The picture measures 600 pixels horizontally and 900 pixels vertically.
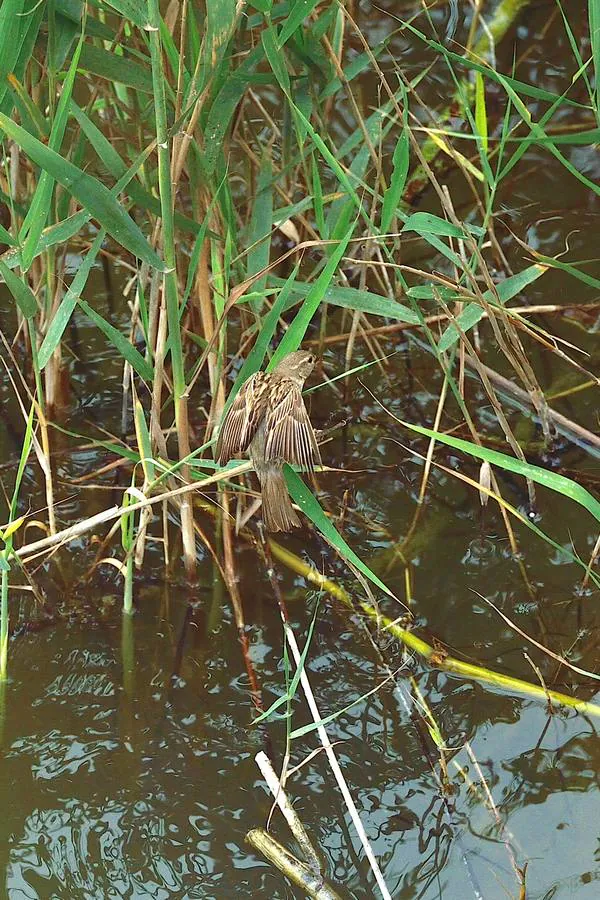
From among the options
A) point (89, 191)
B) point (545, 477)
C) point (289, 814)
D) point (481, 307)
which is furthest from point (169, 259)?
point (289, 814)

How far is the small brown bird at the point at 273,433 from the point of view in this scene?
1455mm

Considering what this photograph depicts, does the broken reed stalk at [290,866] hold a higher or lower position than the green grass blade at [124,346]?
lower

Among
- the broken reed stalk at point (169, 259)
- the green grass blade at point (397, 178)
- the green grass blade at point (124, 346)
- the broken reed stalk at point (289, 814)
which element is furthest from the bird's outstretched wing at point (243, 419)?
the broken reed stalk at point (289, 814)

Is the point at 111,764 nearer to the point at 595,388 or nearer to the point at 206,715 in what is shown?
the point at 206,715

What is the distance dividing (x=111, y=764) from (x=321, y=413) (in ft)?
3.02

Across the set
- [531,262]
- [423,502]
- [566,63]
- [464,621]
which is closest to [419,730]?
[464,621]

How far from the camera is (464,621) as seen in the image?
1822 millimetres

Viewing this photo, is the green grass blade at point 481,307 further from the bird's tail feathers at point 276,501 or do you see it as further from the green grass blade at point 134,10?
the green grass blade at point 134,10

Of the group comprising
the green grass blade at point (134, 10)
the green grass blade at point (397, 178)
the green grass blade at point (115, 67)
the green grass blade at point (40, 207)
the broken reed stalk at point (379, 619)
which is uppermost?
the green grass blade at point (134, 10)

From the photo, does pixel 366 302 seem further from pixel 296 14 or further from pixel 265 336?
pixel 296 14

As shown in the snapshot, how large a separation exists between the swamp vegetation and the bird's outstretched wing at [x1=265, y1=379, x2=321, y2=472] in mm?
71

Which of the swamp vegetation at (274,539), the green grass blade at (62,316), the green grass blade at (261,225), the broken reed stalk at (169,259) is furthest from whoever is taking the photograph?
the green grass blade at (261,225)

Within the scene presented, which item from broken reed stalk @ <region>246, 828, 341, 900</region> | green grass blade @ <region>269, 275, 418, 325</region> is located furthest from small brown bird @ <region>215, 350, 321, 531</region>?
broken reed stalk @ <region>246, 828, 341, 900</region>

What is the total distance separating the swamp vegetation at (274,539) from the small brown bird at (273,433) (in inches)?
1.8
